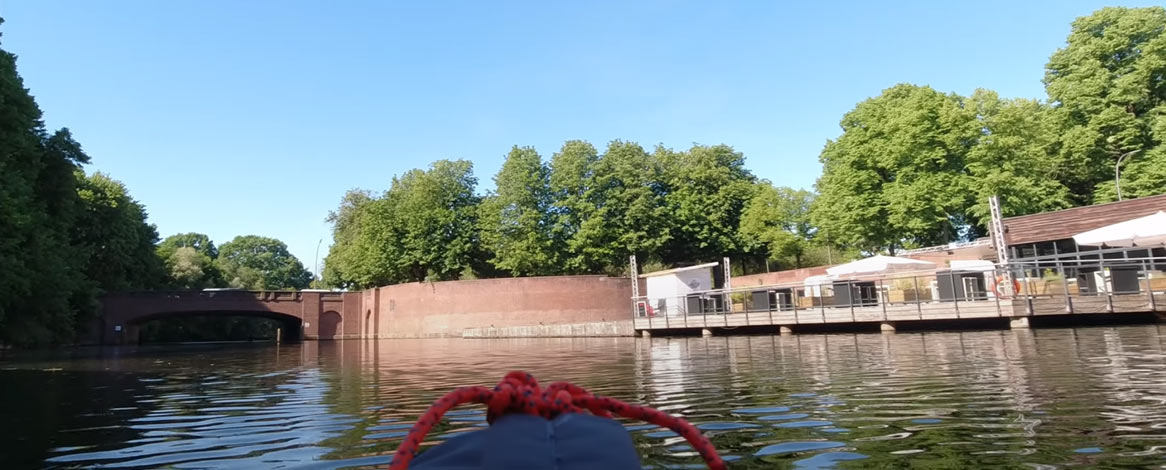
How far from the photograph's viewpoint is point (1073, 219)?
25.7 metres

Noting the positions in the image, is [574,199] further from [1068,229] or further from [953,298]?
[953,298]

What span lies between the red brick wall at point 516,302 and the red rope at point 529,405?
3871 centimetres

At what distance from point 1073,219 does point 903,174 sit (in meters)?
7.57

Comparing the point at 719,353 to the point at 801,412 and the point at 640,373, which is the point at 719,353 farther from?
the point at 801,412

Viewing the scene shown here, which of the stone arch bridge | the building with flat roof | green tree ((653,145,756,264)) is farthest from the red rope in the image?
the stone arch bridge

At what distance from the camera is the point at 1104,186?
3098 cm

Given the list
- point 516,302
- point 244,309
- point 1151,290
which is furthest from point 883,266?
point 244,309

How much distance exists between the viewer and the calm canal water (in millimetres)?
4191

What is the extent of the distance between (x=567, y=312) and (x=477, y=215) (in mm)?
12717

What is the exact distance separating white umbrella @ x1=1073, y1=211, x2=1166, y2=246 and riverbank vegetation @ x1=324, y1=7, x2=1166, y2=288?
12.3 m

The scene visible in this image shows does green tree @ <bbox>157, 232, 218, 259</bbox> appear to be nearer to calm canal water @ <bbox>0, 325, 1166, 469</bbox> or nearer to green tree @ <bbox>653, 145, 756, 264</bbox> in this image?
green tree @ <bbox>653, 145, 756, 264</bbox>

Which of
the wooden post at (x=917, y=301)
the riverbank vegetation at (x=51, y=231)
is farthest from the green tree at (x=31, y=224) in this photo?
the wooden post at (x=917, y=301)

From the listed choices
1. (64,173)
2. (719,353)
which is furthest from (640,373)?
(64,173)

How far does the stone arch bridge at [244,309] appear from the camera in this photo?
45.4 meters
